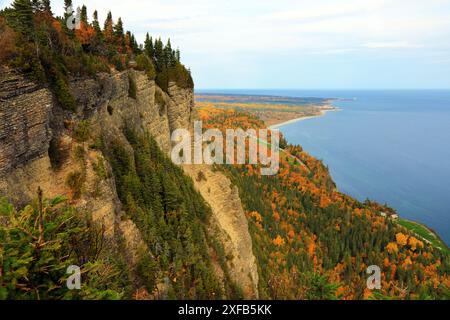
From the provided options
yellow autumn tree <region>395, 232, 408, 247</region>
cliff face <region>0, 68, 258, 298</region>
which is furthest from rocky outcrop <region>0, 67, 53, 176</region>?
yellow autumn tree <region>395, 232, 408, 247</region>

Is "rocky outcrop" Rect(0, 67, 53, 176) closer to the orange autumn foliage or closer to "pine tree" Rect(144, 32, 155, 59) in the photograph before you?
"pine tree" Rect(144, 32, 155, 59)

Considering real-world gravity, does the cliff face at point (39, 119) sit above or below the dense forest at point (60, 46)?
below

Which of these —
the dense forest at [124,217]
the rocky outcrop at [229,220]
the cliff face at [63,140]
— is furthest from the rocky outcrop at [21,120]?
the rocky outcrop at [229,220]

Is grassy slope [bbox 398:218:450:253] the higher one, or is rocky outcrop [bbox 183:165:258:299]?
rocky outcrop [bbox 183:165:258:299]

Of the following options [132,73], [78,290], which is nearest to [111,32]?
[132,73]

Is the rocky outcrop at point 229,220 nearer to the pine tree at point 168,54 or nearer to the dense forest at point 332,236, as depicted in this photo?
the pine tree at point 168,54

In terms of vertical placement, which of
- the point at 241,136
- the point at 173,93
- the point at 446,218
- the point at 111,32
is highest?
the point at 111,32

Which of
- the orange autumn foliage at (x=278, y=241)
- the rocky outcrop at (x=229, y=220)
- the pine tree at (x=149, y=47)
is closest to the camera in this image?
the rocky outcrop at (x=229, y=220)
